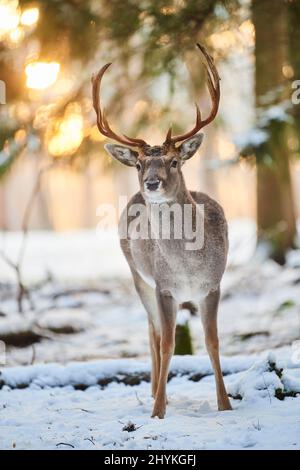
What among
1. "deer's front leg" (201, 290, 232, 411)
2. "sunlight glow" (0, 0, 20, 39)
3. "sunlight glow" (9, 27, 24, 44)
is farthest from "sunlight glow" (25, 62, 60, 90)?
"deer's front leg" (201, 290, 232, 411)

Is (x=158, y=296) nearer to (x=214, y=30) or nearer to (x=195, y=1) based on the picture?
(x=195, y=1)

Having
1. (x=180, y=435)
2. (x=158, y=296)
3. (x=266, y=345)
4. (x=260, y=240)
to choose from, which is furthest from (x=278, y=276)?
(x=180, y=435)

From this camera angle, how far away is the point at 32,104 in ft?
45.6

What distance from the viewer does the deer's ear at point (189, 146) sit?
5.38 meters

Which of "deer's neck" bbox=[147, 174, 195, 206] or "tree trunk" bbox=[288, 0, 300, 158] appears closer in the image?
"deer's neck" bbox=[147, 174, 195, 206]

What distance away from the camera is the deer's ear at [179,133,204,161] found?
538 cm

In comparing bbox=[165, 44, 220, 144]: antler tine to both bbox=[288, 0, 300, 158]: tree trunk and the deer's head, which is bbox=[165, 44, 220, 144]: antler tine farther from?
bbox=[288, 0, 300, 158]: tree trunk

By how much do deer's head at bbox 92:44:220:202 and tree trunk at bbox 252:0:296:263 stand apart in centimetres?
370

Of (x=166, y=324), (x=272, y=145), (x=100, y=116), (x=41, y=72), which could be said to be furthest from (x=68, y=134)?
(x=166, y=324)

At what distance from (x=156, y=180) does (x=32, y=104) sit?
9.43m

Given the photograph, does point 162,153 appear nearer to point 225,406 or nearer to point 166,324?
point 166,324

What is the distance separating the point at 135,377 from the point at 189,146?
240 centimetres

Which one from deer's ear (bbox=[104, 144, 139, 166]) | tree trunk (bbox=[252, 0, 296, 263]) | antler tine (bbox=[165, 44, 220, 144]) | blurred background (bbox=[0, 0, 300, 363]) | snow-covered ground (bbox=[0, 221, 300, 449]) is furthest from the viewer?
tree trunk (bbox=[252, 0, 296, 263])

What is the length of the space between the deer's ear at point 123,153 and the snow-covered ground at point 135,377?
1.98m
